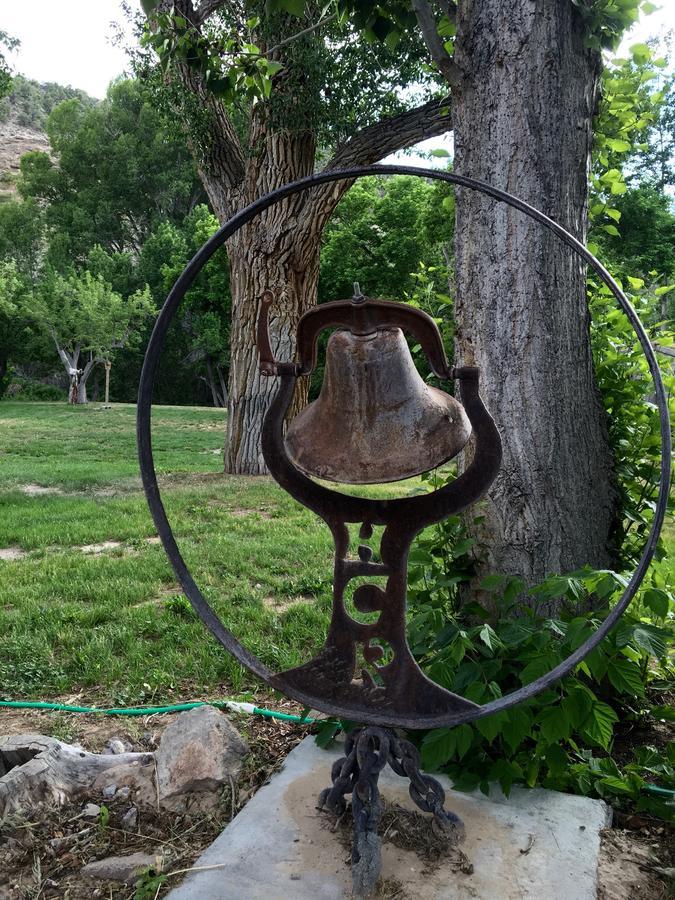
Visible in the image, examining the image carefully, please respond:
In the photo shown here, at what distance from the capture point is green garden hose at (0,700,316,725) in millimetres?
2740

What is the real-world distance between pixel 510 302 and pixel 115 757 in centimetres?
223

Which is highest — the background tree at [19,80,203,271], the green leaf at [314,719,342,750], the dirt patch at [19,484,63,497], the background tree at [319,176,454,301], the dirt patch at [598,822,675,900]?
the background tree at [19,80,203,271]

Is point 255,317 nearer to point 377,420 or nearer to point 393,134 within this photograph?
point 393,134

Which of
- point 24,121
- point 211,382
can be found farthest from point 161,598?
point 24,121

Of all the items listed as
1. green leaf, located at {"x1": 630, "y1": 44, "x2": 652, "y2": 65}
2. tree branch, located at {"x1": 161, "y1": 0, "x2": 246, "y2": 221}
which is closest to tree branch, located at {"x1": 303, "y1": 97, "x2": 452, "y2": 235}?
tree branch, located at {"x1": 161, "y1": 0, "x2": 246, "y2": 221}

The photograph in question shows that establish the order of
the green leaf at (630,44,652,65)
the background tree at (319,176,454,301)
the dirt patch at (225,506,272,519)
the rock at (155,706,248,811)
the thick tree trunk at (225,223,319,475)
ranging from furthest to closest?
the background tree at (319,176,454,301), the thick tree trunk at (225,223,319,475), the dirt patch at (225,506,272,519), the green leaf at (630,44,652,65), the rock at (155,706,248,811)

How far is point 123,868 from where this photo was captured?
6.30ft

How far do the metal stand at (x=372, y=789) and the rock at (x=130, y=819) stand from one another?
2.05 ft

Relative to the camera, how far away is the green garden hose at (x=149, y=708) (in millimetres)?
2740

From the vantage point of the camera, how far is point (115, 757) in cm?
245

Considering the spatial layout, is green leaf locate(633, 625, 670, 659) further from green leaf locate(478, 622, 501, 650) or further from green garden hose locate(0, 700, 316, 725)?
green garden hose locate(0, 700, 316, 725)

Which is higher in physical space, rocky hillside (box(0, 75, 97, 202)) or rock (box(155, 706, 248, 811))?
rocky hillside (box(0, 75, 97, 202))

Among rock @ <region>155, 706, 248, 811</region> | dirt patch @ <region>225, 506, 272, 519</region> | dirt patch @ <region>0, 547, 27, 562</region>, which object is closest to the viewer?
rock @ <region>155, 706, 248, 811</region>

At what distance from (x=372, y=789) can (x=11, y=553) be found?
4498mm
